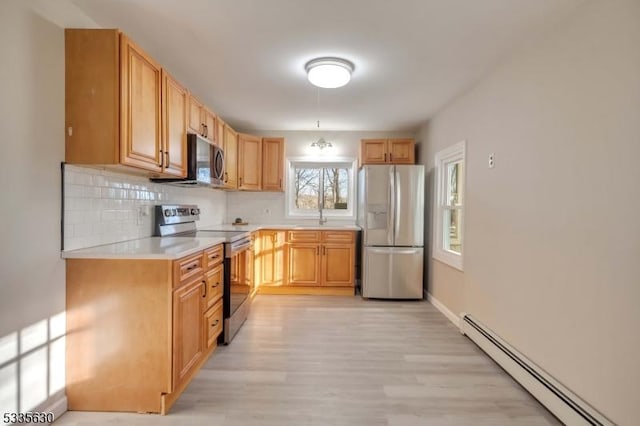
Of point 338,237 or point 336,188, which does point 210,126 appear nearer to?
point 338,237

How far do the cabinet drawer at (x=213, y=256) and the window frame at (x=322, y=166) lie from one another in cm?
248

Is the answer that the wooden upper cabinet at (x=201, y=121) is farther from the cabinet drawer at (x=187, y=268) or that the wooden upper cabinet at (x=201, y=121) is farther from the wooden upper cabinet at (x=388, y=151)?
the wooden upper cabinet at (x=388, y=151)

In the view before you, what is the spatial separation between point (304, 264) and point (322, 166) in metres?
1.62

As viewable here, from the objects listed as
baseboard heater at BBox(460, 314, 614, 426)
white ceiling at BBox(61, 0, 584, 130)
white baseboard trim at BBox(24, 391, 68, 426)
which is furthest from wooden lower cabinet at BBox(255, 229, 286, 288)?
white baseboard trim at BBox(24, 391, 68, 426)

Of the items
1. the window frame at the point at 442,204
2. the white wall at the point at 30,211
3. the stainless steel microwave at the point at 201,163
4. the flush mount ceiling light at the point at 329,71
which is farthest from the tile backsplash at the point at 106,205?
the window frame at the point at 442,204

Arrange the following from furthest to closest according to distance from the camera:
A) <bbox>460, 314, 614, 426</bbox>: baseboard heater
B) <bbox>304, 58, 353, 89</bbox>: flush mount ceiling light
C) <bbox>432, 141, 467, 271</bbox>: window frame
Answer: <bbox>432, 141, 467, 271</bbox>: window frame, <bbox>304, 58, 353, 89</bbox>: flush mount ceiling light, <bbox>460, 314, 614, 426</bbox>: baseboard heater

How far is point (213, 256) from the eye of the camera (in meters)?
2.63

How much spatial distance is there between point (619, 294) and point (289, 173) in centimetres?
423

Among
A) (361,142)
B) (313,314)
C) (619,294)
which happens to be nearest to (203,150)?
(313,314)

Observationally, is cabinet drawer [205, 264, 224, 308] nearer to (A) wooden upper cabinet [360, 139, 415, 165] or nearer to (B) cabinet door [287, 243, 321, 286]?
(B) cabinet door [287, 243, 321, 286]

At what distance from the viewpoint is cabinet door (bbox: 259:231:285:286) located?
178 inches

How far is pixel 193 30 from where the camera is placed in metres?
2.25

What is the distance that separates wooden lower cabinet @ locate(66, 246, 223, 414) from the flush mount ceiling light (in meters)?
1.85

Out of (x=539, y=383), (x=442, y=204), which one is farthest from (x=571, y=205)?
(x=442, y=204)
